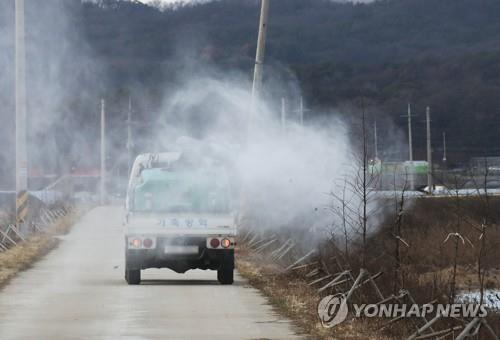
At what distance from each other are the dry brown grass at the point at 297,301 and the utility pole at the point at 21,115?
12.7 m

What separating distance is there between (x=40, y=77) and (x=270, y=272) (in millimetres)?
58564

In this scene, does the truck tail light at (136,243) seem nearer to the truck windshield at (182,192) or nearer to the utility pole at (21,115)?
the truck windshield at (182,192)

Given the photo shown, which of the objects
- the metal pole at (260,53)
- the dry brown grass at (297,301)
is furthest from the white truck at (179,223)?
the metal pole at (260,53)

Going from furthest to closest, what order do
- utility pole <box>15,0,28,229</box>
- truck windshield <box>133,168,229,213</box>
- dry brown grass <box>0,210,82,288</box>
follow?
utility pole <box>15,0,28,229</box> < dry brown grass <box>0,210,82,288</box> < truck windshield <box>133,168,229,213</box>

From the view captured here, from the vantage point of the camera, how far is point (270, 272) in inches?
1153

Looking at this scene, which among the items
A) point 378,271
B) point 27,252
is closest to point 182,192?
point 378,271

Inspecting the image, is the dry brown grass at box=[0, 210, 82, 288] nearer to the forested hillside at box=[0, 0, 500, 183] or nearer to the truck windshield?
the truck windshield

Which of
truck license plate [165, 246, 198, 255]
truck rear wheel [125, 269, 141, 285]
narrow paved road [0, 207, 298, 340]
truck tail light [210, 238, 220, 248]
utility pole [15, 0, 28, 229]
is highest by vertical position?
utility pole [15, 0, 28, 229]

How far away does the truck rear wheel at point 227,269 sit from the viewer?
Answer: 2595 cm

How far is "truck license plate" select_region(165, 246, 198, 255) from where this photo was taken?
84.2 ft

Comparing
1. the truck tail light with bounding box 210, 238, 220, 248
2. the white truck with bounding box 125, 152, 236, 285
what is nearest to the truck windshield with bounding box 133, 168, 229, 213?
the white truck with bounding box 125, 152, 236, 285

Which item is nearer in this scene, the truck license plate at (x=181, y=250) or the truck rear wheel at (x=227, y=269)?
the truck license plate at (x=181, y=250)

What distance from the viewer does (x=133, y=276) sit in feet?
85.5

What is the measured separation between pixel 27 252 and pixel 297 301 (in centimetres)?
1620
